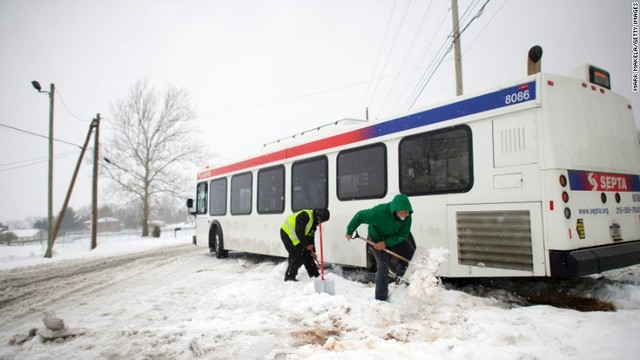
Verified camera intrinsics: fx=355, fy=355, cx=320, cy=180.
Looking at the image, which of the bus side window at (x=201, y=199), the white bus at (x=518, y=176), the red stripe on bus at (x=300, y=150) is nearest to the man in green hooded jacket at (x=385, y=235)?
the white bus at (x=518, y=176)

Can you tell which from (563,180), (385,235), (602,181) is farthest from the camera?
(385,235)

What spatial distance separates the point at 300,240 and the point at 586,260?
13.6ft

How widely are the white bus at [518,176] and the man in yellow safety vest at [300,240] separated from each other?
713 millimetres

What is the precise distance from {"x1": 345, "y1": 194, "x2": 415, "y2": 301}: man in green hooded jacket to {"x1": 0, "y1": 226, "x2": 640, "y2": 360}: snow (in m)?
0.30

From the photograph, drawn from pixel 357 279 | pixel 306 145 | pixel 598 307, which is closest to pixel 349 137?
pixel 306 145

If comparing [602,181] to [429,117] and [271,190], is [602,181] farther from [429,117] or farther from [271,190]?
[271,190]

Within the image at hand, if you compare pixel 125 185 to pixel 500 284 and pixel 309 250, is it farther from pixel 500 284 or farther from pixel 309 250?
pixel 500 284

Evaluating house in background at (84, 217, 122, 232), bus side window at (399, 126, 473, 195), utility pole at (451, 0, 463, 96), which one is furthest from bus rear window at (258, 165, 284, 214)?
house in background at (84, 217, 122, 232)

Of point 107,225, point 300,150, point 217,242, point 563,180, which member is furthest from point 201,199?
point 107,225

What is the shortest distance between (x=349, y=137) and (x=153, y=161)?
2786 cm

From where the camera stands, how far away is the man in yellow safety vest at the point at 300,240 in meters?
6.42

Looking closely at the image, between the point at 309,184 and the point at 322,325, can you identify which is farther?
the point at 309,184

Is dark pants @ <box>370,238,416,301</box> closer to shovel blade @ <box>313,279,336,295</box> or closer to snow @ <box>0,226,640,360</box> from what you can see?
snow @ <box>0,226,640,360</box>

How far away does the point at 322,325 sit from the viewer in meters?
4.23
